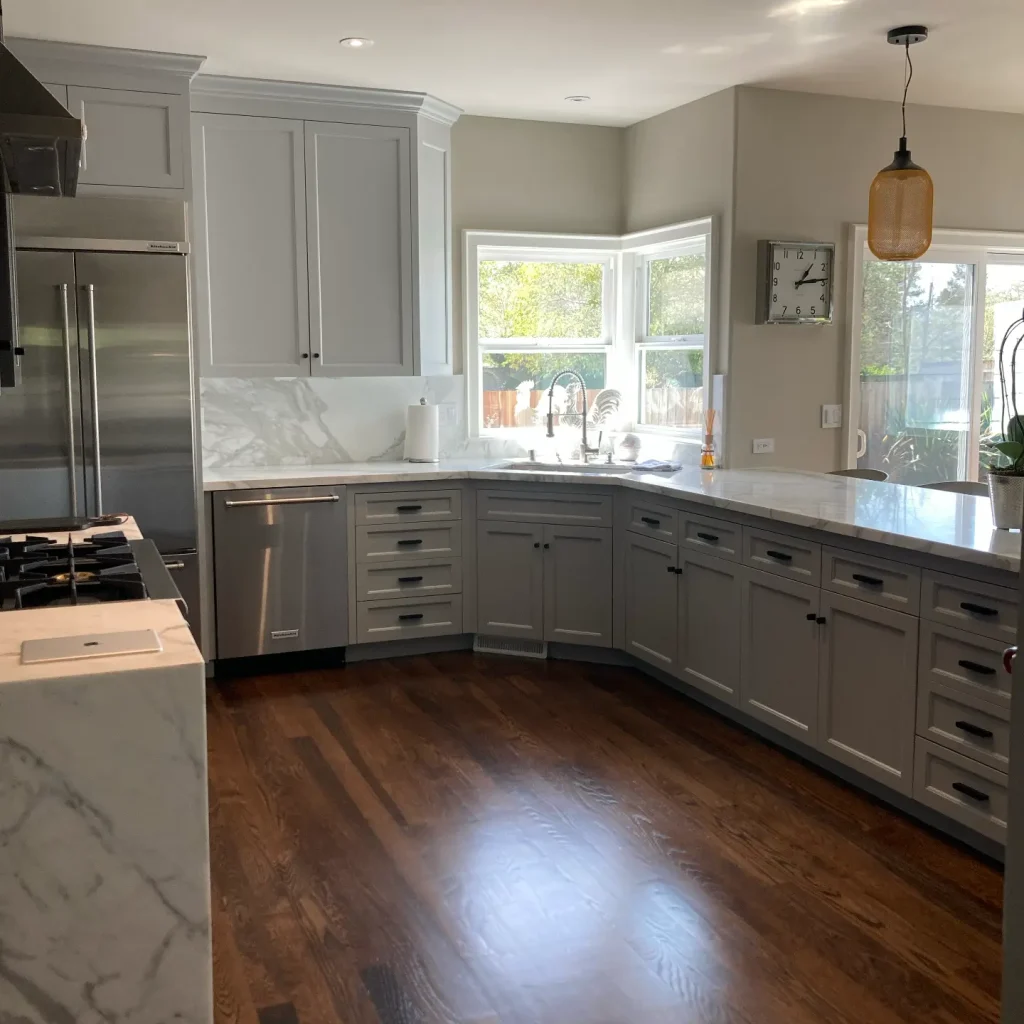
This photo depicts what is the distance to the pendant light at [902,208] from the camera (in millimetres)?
3812

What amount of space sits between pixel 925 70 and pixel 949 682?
2706 mm

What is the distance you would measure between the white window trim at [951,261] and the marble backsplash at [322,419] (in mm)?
1714

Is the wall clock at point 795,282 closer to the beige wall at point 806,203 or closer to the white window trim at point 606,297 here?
the beige wall at point 806,203

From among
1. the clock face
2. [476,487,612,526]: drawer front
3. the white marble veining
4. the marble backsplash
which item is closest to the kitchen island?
the white marble veining

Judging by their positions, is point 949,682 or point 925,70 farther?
point 925,70

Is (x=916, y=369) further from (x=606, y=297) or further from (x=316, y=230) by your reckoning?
(x=316, y=230)

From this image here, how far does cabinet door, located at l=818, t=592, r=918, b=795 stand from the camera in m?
3.17

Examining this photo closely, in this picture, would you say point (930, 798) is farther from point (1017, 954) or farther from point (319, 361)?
point (319, 361)

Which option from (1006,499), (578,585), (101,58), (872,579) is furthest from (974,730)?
(101,58)

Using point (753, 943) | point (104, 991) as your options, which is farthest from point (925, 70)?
point (104, 991)

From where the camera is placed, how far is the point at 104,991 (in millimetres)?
1621

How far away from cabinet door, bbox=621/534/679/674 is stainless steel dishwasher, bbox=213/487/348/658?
124 centimetres

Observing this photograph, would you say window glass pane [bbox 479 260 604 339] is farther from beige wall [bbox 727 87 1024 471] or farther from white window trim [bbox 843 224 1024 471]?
white window trim [bbox 843 224 1024 471]

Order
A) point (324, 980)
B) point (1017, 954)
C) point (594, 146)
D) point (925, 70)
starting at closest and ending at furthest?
point (1017, 954), point (324, 980), point (925, 70), point (594, 146)
